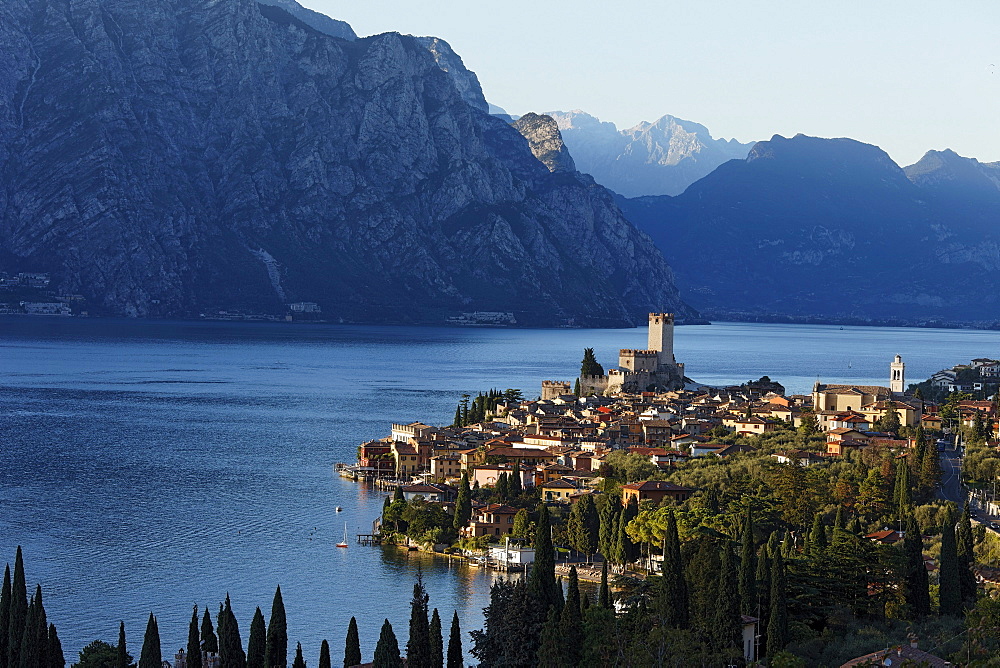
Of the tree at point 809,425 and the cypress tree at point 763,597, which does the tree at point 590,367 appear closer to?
the tree at point 809,425

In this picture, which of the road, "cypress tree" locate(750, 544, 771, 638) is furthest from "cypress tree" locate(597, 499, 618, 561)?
the road

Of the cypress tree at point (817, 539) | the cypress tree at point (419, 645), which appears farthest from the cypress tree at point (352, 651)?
the cypress tree at point (817, 539)

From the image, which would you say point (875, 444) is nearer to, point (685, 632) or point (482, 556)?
point (482, 556)

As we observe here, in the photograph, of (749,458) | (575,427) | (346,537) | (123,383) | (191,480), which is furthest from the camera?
(123,383)

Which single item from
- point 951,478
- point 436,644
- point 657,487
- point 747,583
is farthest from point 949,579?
point 951,478

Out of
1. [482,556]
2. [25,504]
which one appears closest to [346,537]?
[482,556]
